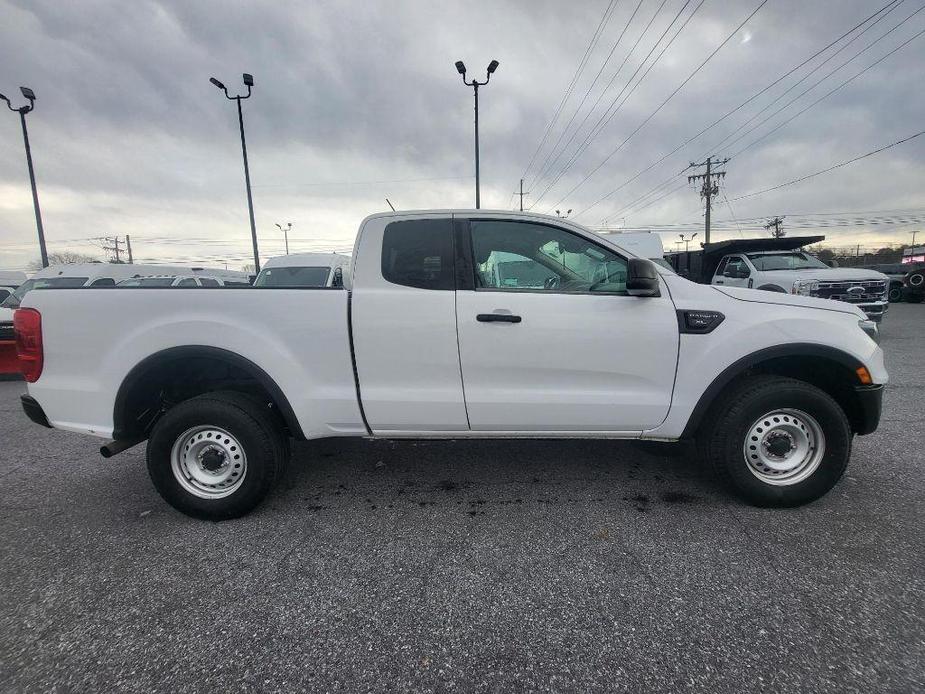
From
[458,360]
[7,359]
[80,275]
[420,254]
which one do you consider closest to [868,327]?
[458,360]

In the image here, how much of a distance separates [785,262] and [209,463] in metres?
12.2

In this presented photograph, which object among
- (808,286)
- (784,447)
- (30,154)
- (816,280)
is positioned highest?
(30,154)

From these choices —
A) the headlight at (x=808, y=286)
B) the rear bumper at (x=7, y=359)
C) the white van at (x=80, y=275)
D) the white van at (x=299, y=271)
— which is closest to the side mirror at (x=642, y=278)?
the white van at (x=299, y=271)

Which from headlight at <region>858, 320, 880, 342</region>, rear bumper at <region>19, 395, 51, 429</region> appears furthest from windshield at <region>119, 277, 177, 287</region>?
headlight at <region>858, 320, 880, 342</region>

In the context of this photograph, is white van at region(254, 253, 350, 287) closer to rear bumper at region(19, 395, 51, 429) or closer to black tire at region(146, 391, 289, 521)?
rear bumper at region(19, 395, 51, 429)

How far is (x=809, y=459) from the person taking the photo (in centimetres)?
280

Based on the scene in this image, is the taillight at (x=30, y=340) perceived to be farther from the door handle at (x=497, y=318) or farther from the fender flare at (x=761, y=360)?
the fender flare at (x=761, y=360)

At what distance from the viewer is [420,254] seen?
2.78 metres

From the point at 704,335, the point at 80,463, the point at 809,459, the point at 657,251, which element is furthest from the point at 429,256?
the point at 657,251

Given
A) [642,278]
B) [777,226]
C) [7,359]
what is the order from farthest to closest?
[777,226] → [7,359] → [642,278]

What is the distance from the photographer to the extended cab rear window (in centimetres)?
274

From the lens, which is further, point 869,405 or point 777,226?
point 777,226

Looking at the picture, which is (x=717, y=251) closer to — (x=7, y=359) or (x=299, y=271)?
(x=299, y=271)

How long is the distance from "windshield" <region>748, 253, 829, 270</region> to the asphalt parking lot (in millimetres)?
8395
